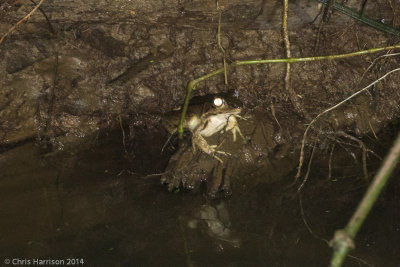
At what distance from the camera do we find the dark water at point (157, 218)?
2.70 metres

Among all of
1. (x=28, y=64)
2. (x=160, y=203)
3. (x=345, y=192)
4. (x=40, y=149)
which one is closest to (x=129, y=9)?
(x=28, y=64)

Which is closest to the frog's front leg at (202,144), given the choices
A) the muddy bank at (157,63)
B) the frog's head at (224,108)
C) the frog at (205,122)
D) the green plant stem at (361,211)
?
the frog at (205,122)

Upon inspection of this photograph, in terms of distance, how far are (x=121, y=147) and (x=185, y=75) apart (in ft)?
4.29

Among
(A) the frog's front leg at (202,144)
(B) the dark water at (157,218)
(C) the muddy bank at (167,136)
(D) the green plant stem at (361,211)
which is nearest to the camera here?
(D) the green plant stem at (361,211)

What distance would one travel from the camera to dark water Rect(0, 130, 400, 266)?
2.70m

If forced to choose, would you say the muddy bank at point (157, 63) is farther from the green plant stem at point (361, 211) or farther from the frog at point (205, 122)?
the green plant stem at point (361, 211)

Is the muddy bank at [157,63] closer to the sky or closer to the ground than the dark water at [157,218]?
closer to the sky

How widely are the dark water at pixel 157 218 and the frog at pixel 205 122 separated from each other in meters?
0.46

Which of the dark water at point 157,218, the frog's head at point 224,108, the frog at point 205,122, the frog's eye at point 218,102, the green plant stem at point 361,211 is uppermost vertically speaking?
the green plant stem at point 361,211

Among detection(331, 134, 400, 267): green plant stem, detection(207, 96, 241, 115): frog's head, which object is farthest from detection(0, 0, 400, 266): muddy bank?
detection(331, 134, 400, 267): green plant stem

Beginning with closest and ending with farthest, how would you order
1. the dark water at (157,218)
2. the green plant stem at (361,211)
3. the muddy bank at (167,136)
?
the green plant stem at (361,211), the dark water at (157,218), the muddy bank at (167,136)

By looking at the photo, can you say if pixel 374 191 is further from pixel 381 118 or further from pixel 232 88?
pixel 381 118

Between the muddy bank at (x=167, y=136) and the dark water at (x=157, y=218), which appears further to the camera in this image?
the muddy bank at (x=167, y=136)

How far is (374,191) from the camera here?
3.42 feet
